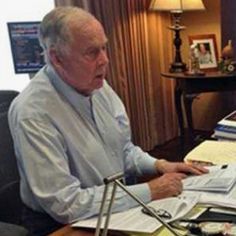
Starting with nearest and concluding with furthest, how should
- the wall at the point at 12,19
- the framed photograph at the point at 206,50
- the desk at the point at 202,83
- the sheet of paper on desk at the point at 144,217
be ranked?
the sheet of paper on desk at the point at 144,217 < the wall at the point at 12,19 < the desk at the point at 202,83 < the framed photograph at the point at 206,50

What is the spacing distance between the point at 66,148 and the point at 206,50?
2611mm

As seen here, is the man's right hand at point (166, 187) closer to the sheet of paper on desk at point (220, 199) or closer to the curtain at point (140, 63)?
the sheet of paper on desk at point (220, 199)

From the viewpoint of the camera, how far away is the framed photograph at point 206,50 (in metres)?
3.78

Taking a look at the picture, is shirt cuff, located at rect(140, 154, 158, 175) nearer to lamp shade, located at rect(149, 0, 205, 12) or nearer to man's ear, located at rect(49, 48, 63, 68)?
man's ear, located at rect(49, 48, 63, 68)

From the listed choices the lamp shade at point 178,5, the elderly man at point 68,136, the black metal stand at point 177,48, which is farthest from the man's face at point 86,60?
the black metal stand at point 177,48

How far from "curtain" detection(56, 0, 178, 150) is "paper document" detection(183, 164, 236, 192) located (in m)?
2.03

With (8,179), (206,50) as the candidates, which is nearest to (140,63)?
(206,50)

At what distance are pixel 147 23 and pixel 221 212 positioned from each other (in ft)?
9.53

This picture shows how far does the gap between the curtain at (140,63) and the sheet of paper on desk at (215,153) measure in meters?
1.80

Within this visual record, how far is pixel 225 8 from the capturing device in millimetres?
3742

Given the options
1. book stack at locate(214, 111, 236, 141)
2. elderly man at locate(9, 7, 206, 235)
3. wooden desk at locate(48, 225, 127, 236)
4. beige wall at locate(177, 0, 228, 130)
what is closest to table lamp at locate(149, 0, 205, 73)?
beige wall at locate(177, 0, 228, 130)

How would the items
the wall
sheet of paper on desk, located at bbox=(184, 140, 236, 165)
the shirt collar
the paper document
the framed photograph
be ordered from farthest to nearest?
the framed photograph < the wall < sheet of paper on desk, located at bbox=(184, 140, 236, 165) < the shirt collar < the paper document

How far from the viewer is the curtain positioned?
3.66 metres

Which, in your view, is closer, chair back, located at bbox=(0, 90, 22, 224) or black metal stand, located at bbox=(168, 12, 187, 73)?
chair back, located at bbox=(0, 90, 22, 224)
